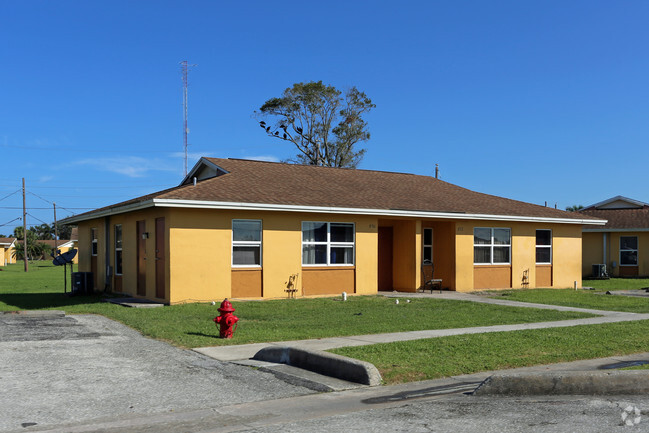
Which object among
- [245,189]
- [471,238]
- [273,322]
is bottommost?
[273,322]

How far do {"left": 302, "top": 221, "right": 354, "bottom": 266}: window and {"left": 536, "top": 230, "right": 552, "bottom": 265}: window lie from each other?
830 cm

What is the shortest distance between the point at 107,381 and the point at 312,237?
11436 mm

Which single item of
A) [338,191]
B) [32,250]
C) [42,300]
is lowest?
[32,250]

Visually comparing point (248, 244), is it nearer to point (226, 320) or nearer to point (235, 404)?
point (226, 320)

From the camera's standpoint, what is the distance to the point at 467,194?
81.1 ft

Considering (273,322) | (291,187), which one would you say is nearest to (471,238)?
(291,187)

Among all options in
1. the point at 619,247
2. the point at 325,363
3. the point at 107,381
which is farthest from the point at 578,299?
the point at 619,247

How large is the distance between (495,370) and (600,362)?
1746 millimetres

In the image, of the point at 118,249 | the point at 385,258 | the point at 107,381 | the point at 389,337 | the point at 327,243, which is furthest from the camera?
the point at 385,258

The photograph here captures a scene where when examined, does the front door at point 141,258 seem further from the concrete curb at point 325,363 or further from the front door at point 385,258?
the concrete curb at point 325,363

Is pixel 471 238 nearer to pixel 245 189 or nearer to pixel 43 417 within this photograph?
pixel 245 189

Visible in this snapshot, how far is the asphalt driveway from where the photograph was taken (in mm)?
6434

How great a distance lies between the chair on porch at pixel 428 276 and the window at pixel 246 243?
6.37m

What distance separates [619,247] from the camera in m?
33.5
